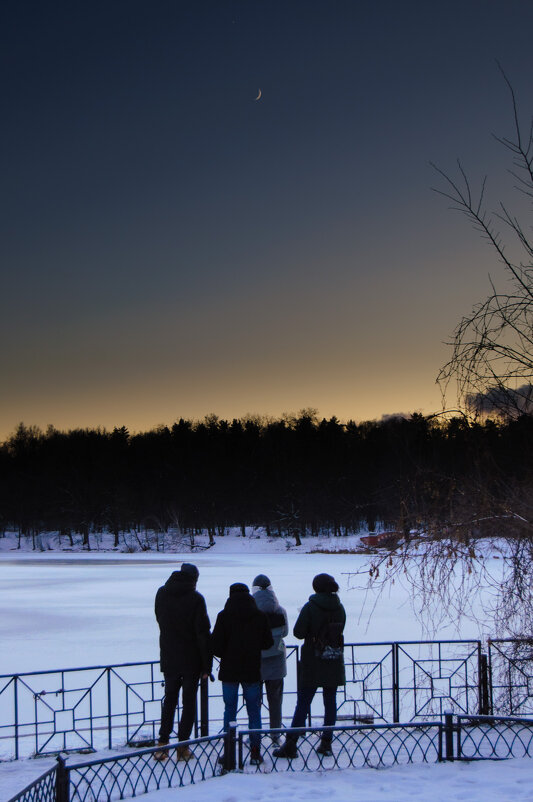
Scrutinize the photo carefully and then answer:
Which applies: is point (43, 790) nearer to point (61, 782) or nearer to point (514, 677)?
point (61, 782)

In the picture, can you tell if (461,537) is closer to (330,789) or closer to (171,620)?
(330,789)

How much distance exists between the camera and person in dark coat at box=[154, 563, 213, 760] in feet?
22.7

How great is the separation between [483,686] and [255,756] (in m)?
2.91

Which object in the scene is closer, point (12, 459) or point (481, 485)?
point (481, 485)

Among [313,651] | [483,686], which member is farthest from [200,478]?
[313,651]

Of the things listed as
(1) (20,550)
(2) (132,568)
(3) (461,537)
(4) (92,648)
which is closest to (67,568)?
(2) (132,568)

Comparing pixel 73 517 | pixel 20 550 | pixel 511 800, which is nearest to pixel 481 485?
pixel 511 800

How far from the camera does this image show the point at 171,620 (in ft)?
22.8

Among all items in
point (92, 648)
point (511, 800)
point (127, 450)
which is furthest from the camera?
point (127, 450)

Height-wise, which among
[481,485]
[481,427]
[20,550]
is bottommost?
[20,550]

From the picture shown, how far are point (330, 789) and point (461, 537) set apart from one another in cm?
214

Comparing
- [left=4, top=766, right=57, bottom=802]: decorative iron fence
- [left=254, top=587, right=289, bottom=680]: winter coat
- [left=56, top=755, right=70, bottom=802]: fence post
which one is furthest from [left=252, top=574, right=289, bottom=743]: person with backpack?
[left=56, top=755, right=70, bottom=802]: fence post

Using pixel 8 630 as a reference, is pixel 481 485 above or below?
above

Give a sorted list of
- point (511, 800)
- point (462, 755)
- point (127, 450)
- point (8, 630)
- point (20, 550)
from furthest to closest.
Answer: point (127, 450) < point (20, 550) < point (8, 630) < point (462, 755) < point (511, 800)
